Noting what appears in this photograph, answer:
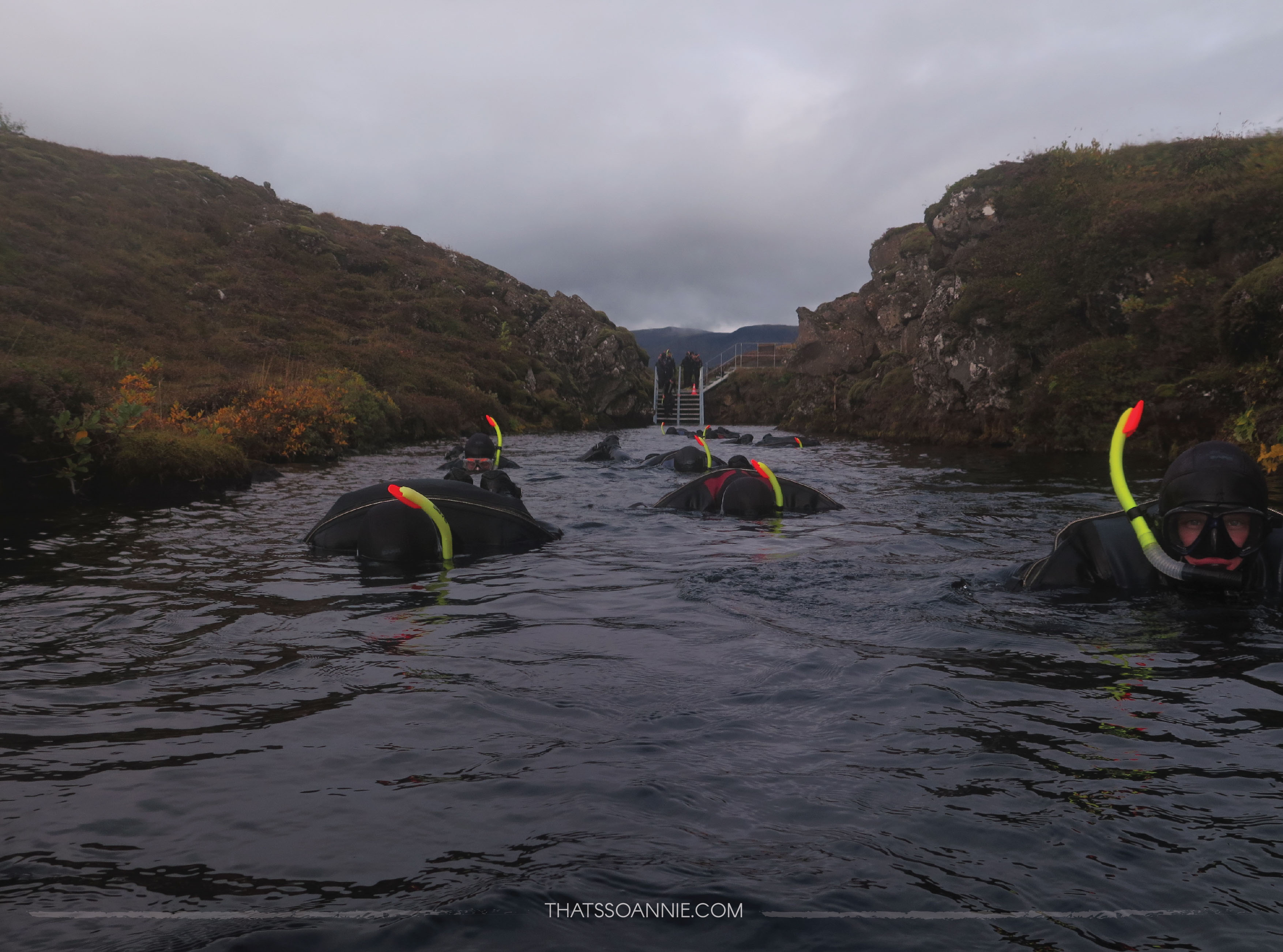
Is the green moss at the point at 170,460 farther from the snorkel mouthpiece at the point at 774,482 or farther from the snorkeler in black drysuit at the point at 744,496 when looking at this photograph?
the snorkel mouthpiece at the point at 774,482

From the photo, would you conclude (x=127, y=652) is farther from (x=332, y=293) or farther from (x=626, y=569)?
(x=332, y=293)

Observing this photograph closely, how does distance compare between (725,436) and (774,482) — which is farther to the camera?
(725,436)

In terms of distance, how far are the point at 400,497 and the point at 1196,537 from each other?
6.06 metres

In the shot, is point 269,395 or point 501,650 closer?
point 501,650

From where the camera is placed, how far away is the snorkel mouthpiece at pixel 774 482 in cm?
1078

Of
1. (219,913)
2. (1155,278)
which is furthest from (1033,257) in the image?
(219,913)

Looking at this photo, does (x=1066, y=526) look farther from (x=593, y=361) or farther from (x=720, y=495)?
(x=593, y=361)

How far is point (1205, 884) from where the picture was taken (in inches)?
92.5

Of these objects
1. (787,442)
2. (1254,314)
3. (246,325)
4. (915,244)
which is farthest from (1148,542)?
(915,244)

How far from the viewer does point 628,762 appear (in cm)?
329

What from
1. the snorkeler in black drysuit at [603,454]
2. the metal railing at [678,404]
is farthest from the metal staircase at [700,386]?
the snorkeler in black drysuit at [603,454]

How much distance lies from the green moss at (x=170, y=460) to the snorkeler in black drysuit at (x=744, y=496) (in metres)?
6.74

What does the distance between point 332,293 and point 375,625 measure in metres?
41.4

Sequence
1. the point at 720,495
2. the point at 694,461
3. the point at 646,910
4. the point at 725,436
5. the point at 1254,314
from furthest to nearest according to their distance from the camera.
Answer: the point at 725,436, the point at 694,461, the point at 1254,314, the point at 720,495, the point at 646,910
